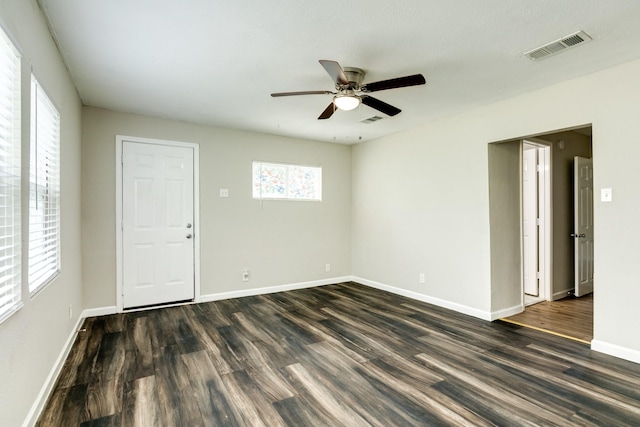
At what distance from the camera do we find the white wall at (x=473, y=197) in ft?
8.87

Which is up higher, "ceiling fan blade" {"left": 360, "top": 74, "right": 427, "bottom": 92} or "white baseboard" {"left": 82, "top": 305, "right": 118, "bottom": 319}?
"ceiling fan blade" {"left": 360, "top": 74, "right": 427, "bottom": 92}

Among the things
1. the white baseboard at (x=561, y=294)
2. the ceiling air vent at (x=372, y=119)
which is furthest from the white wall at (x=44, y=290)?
the white baseboard at (x=561, y=294)

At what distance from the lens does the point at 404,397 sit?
217 centimetres

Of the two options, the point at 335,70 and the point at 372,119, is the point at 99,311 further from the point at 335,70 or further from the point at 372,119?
the point at 372,119

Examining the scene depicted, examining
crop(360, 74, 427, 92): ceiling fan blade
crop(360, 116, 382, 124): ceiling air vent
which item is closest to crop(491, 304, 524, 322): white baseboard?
crop(360, 116, 382, 124): ceiling air vent

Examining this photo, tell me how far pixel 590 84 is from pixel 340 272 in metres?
4.20

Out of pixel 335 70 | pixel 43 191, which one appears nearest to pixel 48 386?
pixel 43 191

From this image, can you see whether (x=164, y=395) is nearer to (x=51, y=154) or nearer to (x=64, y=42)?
(x=51, y=154)

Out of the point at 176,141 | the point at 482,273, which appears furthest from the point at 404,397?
the point at 176,141

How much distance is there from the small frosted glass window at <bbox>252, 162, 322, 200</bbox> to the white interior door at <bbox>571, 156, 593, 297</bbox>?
379cm

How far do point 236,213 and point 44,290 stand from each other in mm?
2727

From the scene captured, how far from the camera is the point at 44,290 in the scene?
2174 mm

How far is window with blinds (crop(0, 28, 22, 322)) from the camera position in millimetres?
1493

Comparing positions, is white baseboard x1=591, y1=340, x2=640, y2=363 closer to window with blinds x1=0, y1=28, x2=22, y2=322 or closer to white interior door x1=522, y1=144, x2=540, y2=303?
white interior door x1=522, y1=144, x2=540, y2=303
